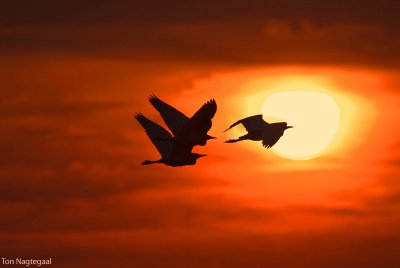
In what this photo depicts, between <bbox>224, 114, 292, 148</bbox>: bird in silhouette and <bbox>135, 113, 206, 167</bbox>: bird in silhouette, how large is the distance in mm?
4320

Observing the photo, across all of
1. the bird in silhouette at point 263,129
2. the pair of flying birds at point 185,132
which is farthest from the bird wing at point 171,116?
the bird in silhouette at point 263,129

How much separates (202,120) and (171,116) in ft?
17.7

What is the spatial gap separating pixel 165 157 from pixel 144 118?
3.56 m

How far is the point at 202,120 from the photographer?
3002 inches

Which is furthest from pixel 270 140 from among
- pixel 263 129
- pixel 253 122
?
pixel 253 122

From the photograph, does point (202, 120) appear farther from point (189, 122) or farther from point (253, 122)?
point (253, 122)

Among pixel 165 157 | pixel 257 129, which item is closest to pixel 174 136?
pixel 165 157

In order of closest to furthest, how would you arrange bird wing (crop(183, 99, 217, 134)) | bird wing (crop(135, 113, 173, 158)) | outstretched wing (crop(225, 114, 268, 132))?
bird wing (crop(183, 99, 217, 134)), bird wing (crop(135, 113, 173, 158)), outstretched wing (crop(225, 114, 268, 132))

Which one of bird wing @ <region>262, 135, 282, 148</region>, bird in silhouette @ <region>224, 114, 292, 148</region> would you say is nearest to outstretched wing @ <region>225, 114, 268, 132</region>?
bird in silhouette @ <region>224, 114, 292, 148</region>

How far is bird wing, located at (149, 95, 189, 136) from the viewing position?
8075cm

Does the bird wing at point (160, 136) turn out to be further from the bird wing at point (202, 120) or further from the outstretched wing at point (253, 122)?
the outstretched wing at point (253, 122)

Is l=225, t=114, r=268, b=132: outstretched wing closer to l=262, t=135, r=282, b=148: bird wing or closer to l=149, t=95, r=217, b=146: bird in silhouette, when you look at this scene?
l=262, t=135, r=282, b=148: bird wing

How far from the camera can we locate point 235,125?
81.6 meters

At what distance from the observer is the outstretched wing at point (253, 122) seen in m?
83.6
